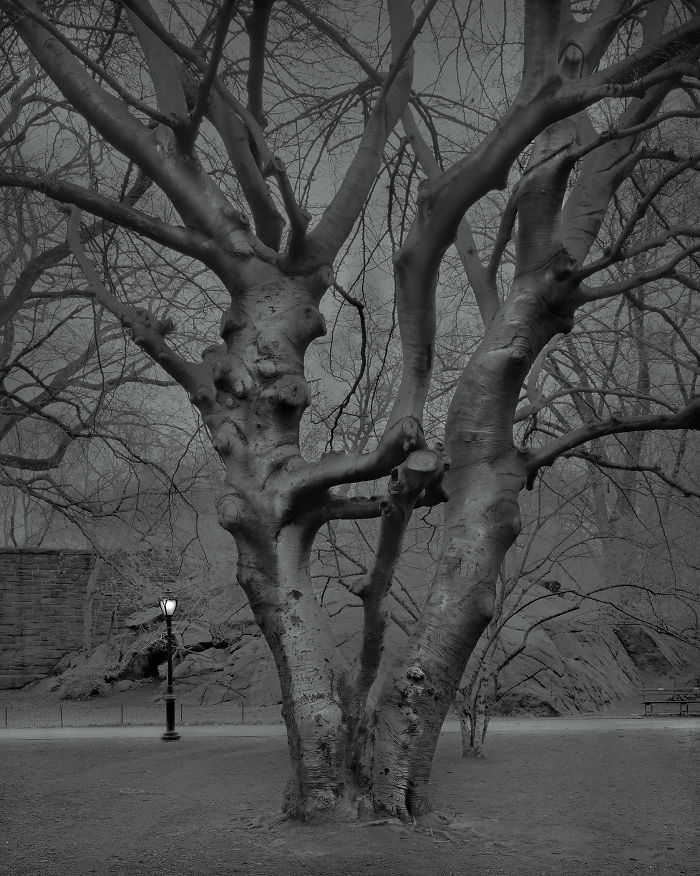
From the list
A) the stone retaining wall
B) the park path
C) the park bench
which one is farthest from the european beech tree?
the stone retaining wall

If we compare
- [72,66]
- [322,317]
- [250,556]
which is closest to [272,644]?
[250,556]

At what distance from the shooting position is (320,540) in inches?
504

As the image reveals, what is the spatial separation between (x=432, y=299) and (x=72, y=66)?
320cm

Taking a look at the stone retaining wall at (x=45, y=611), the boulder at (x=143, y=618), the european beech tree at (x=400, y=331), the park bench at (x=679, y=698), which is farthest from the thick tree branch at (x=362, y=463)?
the stone retaining wall at (x=45, y=611)

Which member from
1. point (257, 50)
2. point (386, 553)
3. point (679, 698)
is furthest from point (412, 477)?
point (679, 698)

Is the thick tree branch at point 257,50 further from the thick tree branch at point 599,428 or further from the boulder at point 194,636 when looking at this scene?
the boulder at point 194,636

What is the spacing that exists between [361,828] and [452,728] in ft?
23.4

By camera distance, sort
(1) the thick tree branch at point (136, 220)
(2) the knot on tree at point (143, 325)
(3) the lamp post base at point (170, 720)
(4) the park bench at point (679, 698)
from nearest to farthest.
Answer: (2) the knot on tree at point (143, 325) → (1) the thick tree branch at point (136, 220) → (3) the lamp post base at point (170, 720) → (4) the park bench at point (679, 698)

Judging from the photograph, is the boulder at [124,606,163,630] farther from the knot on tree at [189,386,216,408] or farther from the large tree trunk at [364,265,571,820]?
the large tree trunk at [364,265,571,820]

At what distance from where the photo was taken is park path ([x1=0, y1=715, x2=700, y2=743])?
11.1 metres

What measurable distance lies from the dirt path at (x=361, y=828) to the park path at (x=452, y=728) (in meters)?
1.75

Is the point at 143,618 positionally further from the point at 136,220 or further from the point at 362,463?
the point at 362,463

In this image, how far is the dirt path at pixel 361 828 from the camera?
4449 millimetres

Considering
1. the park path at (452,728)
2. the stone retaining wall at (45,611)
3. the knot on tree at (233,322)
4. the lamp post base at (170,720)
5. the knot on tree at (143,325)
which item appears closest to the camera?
the knot on tree at (143,325)
